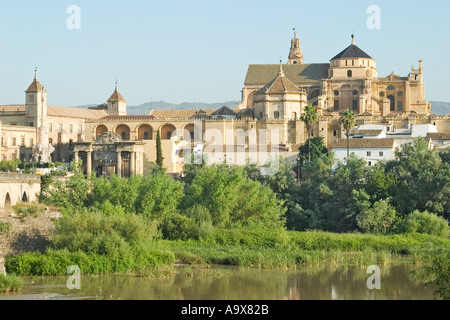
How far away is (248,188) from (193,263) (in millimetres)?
10591

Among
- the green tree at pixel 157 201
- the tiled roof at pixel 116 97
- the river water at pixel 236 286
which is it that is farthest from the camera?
the tiled roof at pixel 116 97

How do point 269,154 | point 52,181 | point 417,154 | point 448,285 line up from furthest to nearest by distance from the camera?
point 269,154, point 417,154, point 52,181, point 448,285

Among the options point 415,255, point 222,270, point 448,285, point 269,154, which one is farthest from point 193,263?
point 269,154

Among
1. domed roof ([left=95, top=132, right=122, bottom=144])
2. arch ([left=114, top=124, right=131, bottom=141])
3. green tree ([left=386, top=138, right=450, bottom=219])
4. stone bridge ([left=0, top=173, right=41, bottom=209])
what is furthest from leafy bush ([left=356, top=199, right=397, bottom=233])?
arch ([left=114, top=124, right=131, bottom=141])

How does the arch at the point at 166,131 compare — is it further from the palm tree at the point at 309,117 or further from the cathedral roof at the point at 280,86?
the palm tree at the point at 309,117

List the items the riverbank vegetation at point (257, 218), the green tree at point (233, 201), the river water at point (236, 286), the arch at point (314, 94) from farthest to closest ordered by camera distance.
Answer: the arch at point (314, 94) → the green tree at point (233, 201) → the riverbank vegetation at point (257, 218) → the river water at point (236, 286)

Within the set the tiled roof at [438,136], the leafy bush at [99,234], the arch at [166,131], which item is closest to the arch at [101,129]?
the arch at [166,131]

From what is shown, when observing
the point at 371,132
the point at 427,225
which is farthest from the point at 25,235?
the point at 371,132

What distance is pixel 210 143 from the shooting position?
73375mm

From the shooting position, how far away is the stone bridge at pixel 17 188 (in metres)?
41.5

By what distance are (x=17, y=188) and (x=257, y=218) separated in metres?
11.3

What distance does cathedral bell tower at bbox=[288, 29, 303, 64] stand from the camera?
95.8 metres

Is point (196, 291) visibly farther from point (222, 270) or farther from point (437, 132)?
point (437, 132)

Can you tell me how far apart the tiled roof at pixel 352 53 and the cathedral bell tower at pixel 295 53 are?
44.5 feet
